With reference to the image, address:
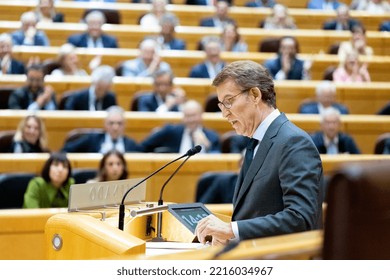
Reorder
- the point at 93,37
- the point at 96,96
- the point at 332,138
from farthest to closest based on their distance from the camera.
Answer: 1. the point at 93,37
2. the point at 96,96
3. the point at 332,138

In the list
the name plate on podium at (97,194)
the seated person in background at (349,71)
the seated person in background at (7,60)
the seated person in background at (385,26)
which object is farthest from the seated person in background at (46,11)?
the name plate on podium at (97,194)

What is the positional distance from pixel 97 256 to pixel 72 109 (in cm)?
295

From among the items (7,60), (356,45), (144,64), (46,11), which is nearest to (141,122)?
(144,64)

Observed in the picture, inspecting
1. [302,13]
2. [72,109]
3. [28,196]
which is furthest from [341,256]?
[302,13]

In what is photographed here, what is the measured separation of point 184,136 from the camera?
13.0ft

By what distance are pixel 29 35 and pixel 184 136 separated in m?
1.63

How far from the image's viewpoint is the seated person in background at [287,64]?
Result: 4984 millimetres

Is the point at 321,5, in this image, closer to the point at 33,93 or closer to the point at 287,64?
the point at 287,64

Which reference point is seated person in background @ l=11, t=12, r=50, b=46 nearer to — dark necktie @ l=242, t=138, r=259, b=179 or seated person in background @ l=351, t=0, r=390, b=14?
seated person in background @ l=351, t=0, r=390, b=14

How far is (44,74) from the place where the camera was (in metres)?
4.45

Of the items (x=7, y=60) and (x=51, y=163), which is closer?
(x=51, y=163)

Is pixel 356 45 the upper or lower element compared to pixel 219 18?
lower
